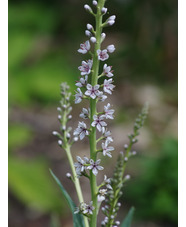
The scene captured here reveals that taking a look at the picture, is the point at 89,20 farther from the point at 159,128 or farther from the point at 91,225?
the point at 91,225

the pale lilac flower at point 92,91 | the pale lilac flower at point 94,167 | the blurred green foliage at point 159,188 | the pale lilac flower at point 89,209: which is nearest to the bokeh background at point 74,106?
the blurred green foliage at point 159,188

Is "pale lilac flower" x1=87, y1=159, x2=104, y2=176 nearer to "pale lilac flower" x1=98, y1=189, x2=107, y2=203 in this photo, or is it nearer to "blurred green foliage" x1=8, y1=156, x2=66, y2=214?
"pale lilac flower" x1=98, y1=189, x2=107, y2=203

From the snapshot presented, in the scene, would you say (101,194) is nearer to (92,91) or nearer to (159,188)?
(92,91)

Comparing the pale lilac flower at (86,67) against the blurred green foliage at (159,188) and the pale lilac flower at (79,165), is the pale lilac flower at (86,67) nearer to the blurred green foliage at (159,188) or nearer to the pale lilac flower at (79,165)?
the pale lilac flower at (79,165)

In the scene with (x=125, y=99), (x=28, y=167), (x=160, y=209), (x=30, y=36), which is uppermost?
(x=30, y=36)

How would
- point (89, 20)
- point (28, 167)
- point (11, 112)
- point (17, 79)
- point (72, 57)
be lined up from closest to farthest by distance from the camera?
1. point (28, 167)
2. point (17, 79)
3. point (11, 112)
4. point (72, 57)
5. point (89, 20)

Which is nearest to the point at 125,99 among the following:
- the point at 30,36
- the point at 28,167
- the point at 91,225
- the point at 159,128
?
the point at 159,128
